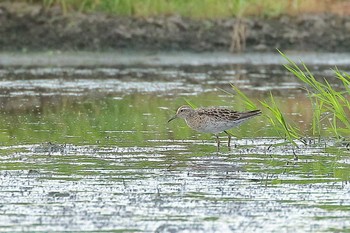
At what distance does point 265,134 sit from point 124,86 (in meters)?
6.43

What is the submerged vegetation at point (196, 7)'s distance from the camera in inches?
1020

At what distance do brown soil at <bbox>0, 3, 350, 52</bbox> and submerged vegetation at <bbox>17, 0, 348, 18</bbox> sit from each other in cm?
22

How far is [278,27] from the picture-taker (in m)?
26.3

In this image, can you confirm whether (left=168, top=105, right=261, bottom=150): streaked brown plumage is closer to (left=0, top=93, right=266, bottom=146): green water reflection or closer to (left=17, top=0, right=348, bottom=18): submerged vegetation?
(left=0, top=93, right=266, bottom=146): green water reflection

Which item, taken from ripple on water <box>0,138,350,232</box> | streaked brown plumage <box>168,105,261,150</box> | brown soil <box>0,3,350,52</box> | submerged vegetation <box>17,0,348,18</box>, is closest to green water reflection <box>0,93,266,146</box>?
streaked brown plumage <box>168,105,261,150</box>

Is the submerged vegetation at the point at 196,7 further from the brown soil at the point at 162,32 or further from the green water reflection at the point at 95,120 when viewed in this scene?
the green water reflection at the point at 95,120

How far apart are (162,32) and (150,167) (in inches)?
557

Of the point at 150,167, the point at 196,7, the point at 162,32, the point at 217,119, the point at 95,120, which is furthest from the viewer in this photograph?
the point at 196,7

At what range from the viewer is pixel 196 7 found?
2658 cm

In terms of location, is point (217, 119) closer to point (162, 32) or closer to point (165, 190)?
point (165, 190)

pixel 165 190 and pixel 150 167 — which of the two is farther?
pixel 150 167

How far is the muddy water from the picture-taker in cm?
932

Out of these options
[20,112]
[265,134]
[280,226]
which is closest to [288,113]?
[265,134]

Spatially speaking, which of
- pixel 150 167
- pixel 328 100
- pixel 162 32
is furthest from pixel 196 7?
pixel 150 167
